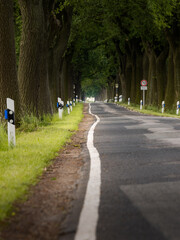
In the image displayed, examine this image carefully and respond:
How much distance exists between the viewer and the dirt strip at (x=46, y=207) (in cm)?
384

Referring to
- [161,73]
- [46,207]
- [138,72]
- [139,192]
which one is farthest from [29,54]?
[138,72]

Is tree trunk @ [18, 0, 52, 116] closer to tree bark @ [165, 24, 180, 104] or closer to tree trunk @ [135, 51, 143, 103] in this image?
tree bark @ [165, 24, 180, 104]

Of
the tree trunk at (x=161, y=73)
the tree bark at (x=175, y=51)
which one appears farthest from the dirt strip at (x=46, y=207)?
the tree trunk at (x=161, y=73)

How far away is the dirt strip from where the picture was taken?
384 cm

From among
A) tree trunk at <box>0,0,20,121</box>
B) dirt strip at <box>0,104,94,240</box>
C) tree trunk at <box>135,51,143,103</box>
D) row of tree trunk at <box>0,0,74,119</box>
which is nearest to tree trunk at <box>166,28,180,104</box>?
row of tree trunk at <box>0,0,74,119</box>

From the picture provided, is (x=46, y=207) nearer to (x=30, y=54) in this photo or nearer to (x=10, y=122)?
(x=10, y=122)

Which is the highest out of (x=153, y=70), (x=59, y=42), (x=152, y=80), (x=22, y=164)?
(x=59, y=42)

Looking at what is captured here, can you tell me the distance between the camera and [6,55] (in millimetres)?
12773

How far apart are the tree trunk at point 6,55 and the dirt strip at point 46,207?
18.9ft

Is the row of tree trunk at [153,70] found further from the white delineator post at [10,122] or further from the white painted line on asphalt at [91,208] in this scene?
the white painted line on asphalt at [91,208]

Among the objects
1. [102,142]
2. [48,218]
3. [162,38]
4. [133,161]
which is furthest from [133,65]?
[48,218]

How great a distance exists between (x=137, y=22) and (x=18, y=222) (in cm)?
2744

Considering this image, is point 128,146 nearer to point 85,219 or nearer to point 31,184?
point 31,184

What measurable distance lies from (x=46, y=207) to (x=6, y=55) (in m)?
8.82
